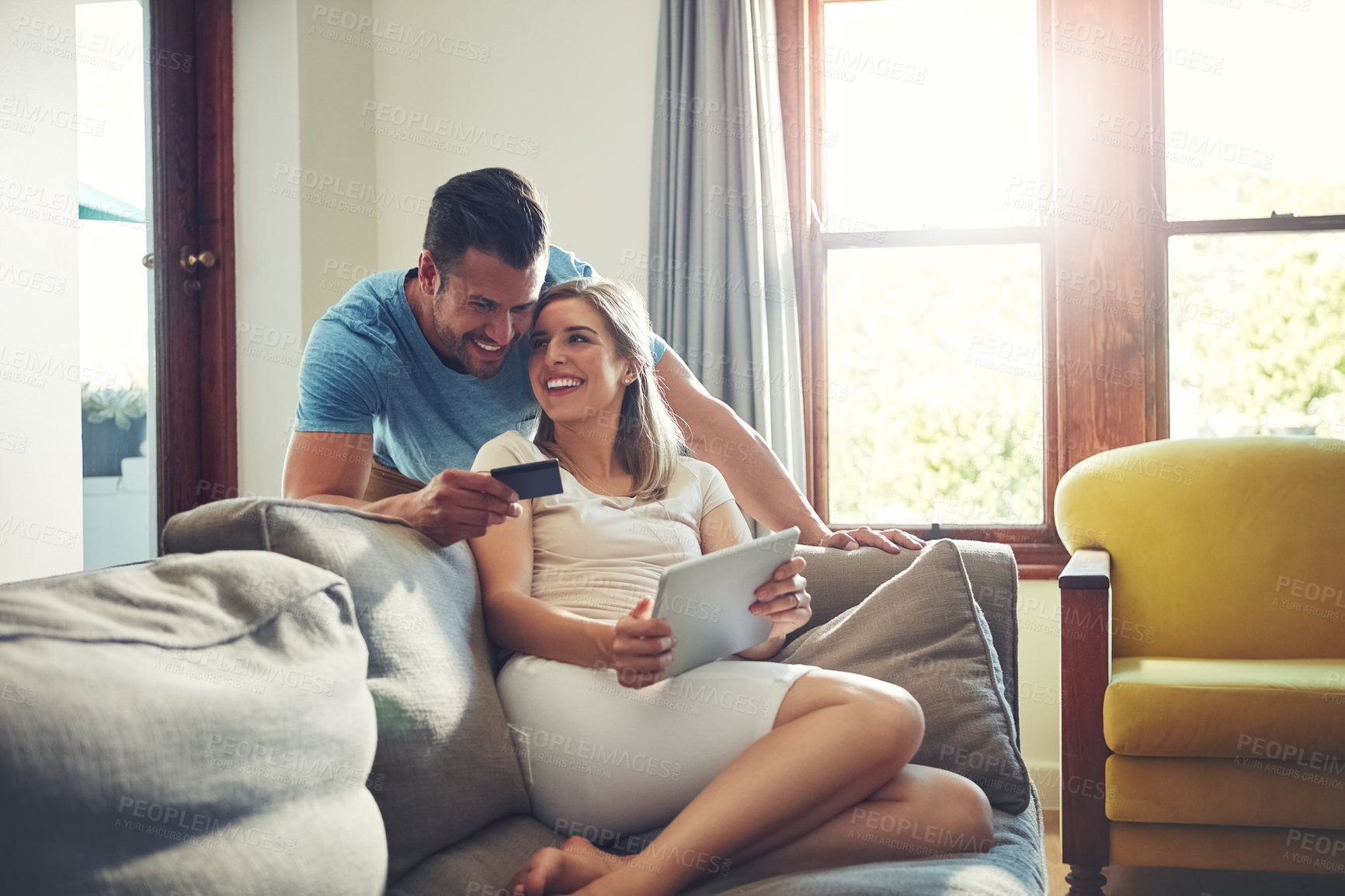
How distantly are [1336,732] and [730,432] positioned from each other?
4.15 ft

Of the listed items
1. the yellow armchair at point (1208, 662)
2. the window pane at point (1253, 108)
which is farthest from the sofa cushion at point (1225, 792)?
the window pane at point (1253, 108)

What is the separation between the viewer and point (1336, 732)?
1.95 metres

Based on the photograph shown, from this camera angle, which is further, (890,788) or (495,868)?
(890,788)

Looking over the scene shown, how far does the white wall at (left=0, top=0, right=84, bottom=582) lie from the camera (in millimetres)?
2418

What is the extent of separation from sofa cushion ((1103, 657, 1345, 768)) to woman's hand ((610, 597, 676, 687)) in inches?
47.9

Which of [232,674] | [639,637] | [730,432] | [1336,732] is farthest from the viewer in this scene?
[730,432]

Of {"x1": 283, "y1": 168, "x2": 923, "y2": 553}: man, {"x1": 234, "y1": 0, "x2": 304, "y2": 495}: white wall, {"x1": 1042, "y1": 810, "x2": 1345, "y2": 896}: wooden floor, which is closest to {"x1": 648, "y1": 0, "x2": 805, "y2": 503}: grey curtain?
{"x1": 283, "y1": 168, "x2": 923, "y2": 553}: man

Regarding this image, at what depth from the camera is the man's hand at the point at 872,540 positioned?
72.8 inches

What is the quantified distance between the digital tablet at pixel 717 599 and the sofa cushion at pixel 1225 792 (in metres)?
1.05

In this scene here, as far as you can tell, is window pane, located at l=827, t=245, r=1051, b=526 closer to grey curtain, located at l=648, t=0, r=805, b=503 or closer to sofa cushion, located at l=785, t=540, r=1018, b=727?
grey curtain, located at l=648, t=0, r=805, b=503

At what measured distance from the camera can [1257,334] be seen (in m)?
3.06

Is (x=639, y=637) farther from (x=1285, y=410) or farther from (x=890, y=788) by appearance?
(x=1285, y=410)

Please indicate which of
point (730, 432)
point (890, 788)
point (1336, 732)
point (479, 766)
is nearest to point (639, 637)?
point (479, 766)

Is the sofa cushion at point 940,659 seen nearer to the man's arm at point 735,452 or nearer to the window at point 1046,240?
the man's arm at point 735,452
